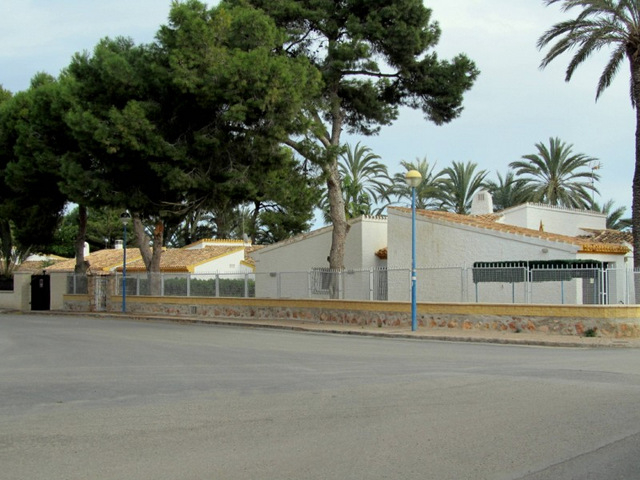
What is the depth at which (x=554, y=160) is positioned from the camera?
46312mm

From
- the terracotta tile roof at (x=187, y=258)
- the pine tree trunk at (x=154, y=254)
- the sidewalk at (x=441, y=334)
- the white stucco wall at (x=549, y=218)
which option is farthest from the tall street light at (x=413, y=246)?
the terracotta tile roof at (x=187, y=258)

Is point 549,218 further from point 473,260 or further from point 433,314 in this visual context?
point 433,314

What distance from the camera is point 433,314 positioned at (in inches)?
952

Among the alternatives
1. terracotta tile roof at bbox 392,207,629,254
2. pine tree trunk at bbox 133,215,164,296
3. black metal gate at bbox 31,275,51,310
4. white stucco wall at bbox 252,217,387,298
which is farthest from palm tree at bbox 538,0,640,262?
black metal gate at bbox 31,275,51,310

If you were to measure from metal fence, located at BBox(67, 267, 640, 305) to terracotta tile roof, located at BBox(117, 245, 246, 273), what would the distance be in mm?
8437

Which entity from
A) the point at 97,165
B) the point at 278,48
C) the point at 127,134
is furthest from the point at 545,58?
the point at 97,165

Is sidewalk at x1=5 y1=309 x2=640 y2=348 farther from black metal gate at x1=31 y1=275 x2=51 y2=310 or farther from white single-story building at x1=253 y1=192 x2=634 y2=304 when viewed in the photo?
black metal gate at x1=31 y1=275 x2=51 y2=310

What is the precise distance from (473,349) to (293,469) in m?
12.5

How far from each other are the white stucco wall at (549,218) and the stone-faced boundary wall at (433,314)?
1225 centimetres

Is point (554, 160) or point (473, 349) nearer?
point (473, 349)

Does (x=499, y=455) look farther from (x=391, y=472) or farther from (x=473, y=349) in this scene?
(x=473, y=349)

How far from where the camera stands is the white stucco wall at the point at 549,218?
3534cm

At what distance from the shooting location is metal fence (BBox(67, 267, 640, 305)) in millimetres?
21359

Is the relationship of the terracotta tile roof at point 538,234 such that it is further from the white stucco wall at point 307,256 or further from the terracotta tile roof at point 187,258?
the terracotta tile roof at point 187,258
